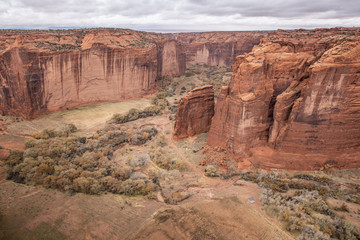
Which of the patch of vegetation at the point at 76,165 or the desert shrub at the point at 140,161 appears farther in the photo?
the desert shrub at the point at 140,161

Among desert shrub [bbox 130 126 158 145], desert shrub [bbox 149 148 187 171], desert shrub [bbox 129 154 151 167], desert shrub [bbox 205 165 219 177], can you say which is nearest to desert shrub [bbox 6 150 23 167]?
desert shrub [bbox 129 154 151 167]

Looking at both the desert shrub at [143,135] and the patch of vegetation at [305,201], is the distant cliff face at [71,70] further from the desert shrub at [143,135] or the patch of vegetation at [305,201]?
the patch of vegetation at [305,201]

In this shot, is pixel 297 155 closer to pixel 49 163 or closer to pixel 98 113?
pixel 49 163

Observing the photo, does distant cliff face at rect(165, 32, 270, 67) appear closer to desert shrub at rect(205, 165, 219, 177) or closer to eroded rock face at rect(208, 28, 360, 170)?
eroded rock face at rect(208, 28, 360, 170)

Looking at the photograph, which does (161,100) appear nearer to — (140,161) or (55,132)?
(55,132)

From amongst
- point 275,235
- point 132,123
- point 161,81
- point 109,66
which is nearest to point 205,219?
point 275,235

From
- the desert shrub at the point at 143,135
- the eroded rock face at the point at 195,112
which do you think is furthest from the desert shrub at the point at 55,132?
the eroded rock face at the point at 195,112
